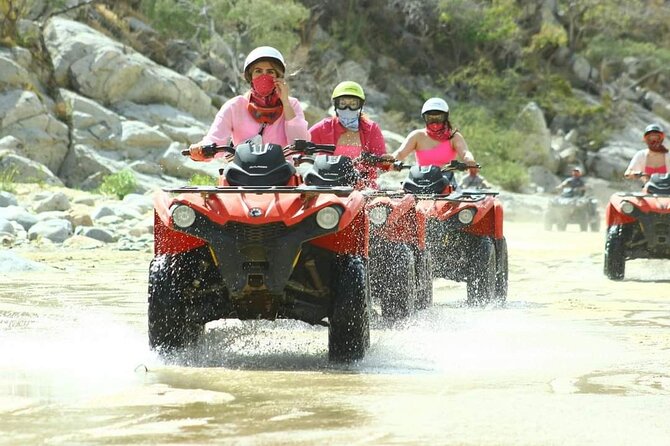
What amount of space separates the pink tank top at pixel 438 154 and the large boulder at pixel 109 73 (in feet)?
62.7

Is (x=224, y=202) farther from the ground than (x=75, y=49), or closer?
closer

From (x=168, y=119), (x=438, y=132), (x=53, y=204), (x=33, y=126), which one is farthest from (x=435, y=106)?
(x=168, y=119)

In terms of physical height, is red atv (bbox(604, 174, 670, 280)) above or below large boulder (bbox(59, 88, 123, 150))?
below

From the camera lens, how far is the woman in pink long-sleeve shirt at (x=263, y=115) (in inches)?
303

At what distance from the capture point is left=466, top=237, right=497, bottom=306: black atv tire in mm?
10773

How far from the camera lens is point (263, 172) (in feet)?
22.1

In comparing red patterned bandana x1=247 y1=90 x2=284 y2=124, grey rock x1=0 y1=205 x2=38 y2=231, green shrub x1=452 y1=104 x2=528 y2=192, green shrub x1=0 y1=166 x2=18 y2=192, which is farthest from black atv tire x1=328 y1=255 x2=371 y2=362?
green shrub x1=452 y1=104 x2=528 y2=192

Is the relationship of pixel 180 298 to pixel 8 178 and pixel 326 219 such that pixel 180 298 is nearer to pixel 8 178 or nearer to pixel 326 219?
pixel 326 219

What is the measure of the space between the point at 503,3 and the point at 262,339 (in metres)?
40.3

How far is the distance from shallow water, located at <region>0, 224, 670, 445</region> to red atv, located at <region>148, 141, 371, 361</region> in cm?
25

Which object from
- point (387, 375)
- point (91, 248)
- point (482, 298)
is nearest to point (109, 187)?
point (91, 248)

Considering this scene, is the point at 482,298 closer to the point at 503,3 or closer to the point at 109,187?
the point at 109,187

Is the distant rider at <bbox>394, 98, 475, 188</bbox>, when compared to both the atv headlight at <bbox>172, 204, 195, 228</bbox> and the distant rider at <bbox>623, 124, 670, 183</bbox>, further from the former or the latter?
the atv headlight at <bbox>172, 204, 195, 228</bbox>

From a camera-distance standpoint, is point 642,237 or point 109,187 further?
point 109,187
